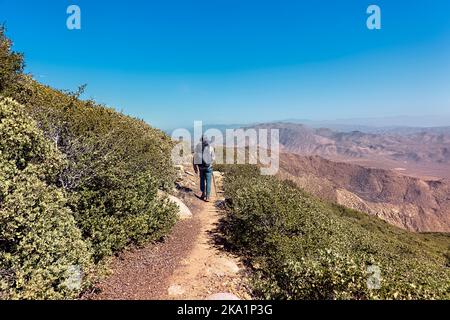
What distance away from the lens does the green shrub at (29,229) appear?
15.1 ft

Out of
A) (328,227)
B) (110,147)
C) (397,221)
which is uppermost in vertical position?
(110,147)

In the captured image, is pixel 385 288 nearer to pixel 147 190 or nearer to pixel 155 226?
pixel 155 226

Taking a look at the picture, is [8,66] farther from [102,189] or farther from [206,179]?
[206,179]

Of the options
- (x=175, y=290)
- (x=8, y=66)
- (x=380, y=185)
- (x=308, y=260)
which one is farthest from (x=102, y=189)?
(x=380, y=185)

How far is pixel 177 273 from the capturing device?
7.47m

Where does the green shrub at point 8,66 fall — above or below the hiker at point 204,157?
above

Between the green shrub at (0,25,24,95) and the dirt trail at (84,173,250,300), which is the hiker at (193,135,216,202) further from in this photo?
the green shrub at (0,25,24,95)

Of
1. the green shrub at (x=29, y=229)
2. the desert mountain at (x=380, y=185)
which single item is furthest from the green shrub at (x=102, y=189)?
the desert mountain at (x=380, y=185)

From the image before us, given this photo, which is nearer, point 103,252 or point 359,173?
point 103,252

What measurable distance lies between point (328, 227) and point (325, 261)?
3740mm

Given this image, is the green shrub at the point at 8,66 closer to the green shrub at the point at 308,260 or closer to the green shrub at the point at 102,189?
the green shrub at the point at 102,189

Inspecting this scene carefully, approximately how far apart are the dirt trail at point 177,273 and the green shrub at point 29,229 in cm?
122
